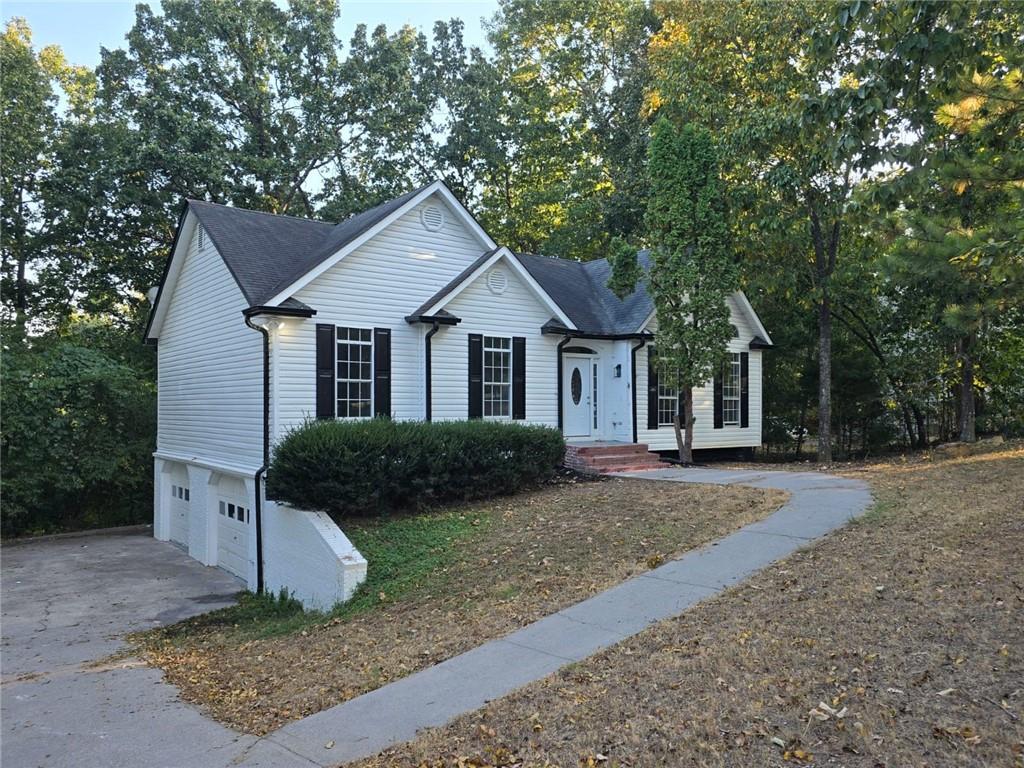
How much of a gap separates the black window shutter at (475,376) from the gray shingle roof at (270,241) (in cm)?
310

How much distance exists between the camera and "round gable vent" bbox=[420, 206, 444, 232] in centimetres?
1443

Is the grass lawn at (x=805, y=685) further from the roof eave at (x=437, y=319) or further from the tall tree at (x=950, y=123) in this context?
the roof eave at (x=437, y=319)

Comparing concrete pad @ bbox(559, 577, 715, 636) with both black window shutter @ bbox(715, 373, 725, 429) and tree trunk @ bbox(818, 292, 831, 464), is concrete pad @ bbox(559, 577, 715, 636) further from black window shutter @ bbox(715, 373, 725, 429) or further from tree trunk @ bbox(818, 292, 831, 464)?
tree trunk @ bbox(818, 292, 831, 464)

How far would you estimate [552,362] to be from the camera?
16.0 meters

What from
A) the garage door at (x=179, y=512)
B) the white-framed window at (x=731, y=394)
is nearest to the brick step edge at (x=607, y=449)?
the white-framed window at (x=731, y=394)

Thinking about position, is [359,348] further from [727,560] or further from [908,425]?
[908,425]

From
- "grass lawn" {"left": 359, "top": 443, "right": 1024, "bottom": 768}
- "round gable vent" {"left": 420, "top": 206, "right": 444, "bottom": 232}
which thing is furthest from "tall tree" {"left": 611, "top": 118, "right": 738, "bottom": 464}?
"grass lawn" {"left": 359, "top": 443, "right": 1024, "bottom": 768}

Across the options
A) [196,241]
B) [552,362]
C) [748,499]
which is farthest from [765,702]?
[196,241]

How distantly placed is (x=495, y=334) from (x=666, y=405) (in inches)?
208

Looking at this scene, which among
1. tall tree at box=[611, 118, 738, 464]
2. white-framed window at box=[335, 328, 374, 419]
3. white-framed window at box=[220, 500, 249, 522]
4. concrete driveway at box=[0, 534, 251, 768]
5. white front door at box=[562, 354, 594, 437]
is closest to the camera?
concrete driveway at box=[0, 534, 251, 768]

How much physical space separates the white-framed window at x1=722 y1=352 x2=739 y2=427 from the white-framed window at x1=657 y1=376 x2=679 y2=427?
5.83ft

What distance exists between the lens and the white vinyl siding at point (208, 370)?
1320cm

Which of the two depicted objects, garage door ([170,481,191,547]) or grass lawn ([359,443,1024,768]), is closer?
grass lawn ([359,443,1024,768])

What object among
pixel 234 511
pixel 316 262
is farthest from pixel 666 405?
pixel 234 511
